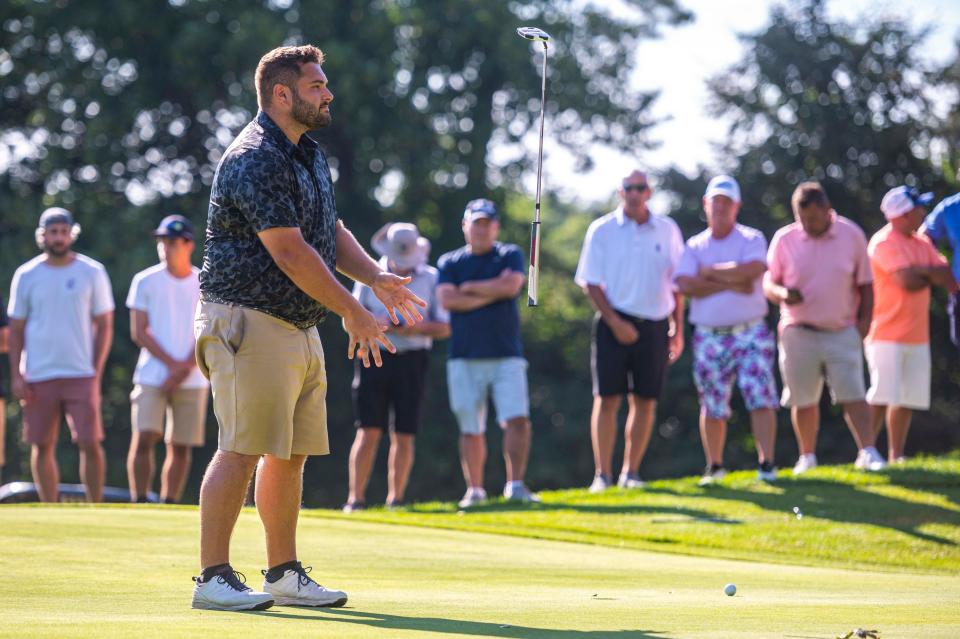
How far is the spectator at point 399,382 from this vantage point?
12.1m

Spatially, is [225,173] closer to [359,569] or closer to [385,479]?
[359,569]

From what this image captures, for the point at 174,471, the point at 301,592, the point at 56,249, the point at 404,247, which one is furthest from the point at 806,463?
the point at 301,592

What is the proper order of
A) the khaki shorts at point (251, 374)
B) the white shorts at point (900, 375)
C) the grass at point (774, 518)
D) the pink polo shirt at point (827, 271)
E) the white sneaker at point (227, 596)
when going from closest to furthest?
the white sneaker at point (227, 596)
the khaki shorts at point (251, 374)
the grass at point (774, 518)
the pink polo shirt at point (827, 271)
the white shorts at point (900, 375)

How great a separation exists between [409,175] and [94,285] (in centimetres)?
1758

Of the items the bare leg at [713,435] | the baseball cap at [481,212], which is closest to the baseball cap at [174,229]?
the baseball cap at [481,212]

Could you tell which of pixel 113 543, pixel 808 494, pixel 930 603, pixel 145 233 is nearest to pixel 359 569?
pixel 113 543

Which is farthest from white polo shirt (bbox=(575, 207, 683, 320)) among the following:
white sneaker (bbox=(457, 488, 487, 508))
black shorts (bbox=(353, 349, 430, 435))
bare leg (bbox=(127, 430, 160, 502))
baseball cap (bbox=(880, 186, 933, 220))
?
bare leg (bbox=(127, 430, 160, 502))

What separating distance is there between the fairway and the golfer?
1.11 feet

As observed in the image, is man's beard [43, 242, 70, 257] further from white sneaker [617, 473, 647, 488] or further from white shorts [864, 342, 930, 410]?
white shorts [864, 342, 930, 410]

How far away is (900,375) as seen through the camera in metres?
12.1

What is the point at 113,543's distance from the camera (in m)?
7.50

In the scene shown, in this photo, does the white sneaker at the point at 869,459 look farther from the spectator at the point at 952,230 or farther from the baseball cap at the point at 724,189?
the baseball cap at the point at 724,189

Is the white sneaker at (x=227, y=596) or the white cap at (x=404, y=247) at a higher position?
the white cap at (x=404, y=247)

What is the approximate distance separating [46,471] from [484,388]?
3457 millimetres
